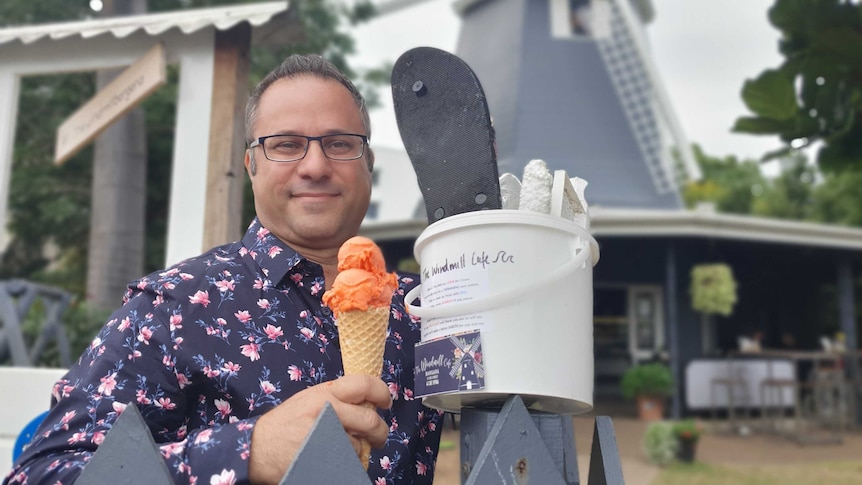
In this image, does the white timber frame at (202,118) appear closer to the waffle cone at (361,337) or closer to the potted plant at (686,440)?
the waffle cone at (361,337)

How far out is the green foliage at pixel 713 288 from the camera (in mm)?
11336

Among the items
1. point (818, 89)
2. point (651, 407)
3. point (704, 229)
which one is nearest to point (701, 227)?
point (704, 229)

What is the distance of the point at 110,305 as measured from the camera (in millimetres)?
7188

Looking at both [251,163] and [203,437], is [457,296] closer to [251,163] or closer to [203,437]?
[203,437]

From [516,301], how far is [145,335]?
→ 0.64 m

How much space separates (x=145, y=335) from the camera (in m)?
1.27

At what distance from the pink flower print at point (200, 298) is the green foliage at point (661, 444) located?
7.49 metres

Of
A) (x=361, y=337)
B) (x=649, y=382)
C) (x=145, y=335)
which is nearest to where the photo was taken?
(x=361, y=337)

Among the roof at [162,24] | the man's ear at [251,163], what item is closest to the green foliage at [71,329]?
the roof at [162,24]

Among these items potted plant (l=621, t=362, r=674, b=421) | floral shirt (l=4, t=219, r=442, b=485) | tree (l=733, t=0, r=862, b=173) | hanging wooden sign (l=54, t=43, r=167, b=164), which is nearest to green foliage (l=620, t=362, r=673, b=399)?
potted plant (l=621, t=362, r=674, b=421)

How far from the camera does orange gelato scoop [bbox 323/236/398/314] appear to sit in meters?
1.09

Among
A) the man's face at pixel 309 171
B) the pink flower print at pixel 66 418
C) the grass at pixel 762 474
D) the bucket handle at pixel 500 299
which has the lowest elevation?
the grass at pixel 762 474

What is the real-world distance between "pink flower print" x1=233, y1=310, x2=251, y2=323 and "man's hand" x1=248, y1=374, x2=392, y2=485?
1.14ft

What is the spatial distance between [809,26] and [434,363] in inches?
69.6
